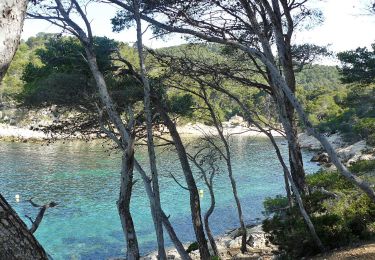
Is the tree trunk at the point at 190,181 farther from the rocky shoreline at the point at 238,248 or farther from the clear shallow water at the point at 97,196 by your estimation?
the clear shallow water at the point at 97,196

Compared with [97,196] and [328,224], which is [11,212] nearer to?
[328,224]

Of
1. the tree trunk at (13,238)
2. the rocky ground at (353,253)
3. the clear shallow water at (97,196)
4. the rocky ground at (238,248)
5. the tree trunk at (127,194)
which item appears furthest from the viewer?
the clear shallow water at (97,196)

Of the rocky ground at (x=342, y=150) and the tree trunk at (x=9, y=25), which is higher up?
the tree trunk at (x=9, y=25)

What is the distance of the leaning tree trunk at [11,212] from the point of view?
53.8 inches

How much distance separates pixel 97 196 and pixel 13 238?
2028 centimetres

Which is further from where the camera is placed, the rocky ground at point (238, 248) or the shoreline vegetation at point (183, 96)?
the rocky ground at point (238, 248)

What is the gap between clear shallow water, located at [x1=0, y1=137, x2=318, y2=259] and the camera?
590 inches

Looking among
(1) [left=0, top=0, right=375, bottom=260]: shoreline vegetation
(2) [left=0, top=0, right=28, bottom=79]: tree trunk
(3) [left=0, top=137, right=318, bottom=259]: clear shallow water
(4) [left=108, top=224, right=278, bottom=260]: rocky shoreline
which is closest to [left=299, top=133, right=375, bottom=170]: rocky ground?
(3) [left=0, top=137, right=318, bottom=259]: clear shallow water

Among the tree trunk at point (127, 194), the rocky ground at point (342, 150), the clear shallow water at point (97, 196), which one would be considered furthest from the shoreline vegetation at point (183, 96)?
the rocky ground at point (342, 150)

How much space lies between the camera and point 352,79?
55.9 ft

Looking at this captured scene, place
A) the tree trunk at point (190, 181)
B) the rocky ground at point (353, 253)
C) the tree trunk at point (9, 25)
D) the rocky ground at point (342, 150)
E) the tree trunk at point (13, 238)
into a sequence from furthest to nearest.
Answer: the rocky ground at point (342, 150) → the tree trunk at point (190, 181) → the rocky ground at point (353, 253) → the tree trunk at point (13, 238) → the tree trunk at point (9, 25)

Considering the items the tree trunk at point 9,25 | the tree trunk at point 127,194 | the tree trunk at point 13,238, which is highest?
the tree trunk at point 9,25

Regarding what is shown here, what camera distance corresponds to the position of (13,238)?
61.0 inches

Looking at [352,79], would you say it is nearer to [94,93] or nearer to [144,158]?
[94,93]
